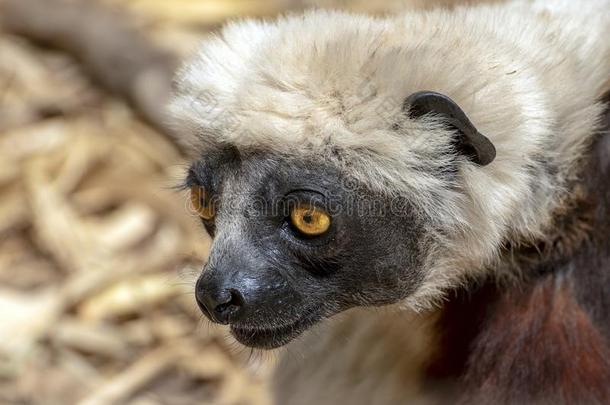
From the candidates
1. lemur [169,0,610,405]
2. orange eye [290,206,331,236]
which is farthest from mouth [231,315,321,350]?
orange eye [290,206,331,236]

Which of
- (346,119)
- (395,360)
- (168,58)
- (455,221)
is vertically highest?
(346,119)

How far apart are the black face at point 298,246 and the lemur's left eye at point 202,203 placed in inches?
3.8

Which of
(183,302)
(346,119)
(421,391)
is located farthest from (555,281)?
(183,302)

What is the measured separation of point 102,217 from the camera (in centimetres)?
532

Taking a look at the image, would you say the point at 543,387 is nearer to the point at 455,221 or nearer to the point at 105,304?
the point at 455,221

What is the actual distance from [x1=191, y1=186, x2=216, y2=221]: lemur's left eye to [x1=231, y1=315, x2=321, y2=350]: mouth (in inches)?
13.4

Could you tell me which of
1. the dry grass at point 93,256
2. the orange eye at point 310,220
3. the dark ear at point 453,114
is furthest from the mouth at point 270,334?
the dark ear at point 453,114

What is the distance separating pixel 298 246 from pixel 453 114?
21.2 inches

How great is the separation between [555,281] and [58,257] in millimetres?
2859

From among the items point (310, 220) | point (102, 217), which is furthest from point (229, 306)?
point (102, 217)

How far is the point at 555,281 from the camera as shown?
2.88 m

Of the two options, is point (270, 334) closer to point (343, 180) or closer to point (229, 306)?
point (229, 306)

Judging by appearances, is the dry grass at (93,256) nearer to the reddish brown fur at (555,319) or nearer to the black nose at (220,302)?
the black nose at (220,302)

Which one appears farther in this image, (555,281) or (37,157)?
(37,157)
